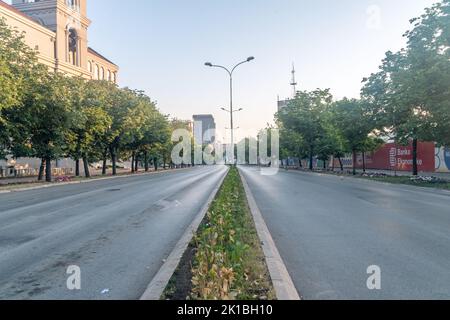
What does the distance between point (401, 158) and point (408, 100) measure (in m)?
24.5

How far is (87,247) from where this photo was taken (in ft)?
25.3

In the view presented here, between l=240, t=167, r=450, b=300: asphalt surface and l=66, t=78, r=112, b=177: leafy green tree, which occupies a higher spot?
l=66, t=78, r=112, b=177: leafy green tree

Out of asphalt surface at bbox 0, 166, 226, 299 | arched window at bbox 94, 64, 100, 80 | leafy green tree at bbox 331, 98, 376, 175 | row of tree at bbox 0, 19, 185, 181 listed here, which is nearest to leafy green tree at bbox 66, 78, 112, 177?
row of tree at bbox 0, 19, 185, 181

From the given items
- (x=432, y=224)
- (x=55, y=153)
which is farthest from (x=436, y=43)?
(x=55, y=153)

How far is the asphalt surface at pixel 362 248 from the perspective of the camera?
5.13m

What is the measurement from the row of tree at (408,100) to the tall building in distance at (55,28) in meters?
32.1

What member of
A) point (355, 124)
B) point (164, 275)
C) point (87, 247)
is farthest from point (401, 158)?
point (164, 275)

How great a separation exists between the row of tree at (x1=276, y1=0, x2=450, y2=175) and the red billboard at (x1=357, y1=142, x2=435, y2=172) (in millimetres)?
8005

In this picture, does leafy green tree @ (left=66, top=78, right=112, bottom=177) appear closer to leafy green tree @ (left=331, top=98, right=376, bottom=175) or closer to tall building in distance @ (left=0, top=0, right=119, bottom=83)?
tall building in distance @ (left=0, top=0, right=119, bottom=83)

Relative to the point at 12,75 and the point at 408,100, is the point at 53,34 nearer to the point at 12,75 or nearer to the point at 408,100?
the point at 12,75

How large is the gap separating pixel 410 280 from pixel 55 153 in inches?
1129

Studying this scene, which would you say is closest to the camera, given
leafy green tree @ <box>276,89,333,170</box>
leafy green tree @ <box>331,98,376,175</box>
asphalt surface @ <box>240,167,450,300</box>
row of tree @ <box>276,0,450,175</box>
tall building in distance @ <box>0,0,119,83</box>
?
asphalt surface @ <box>240,167,450,300</box>

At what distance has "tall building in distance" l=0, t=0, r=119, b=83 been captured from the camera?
47562 millimetres

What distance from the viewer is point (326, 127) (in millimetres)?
46156
